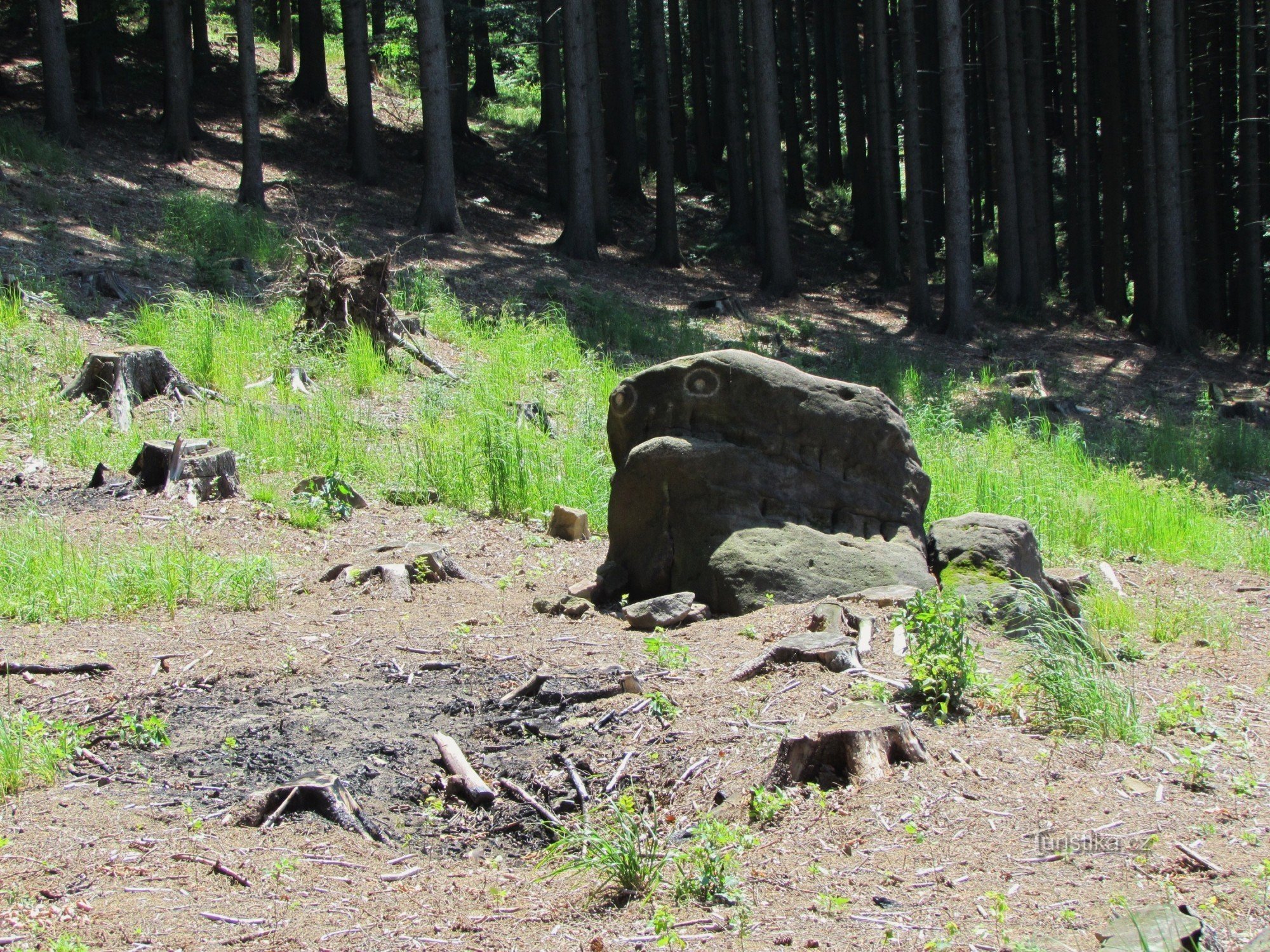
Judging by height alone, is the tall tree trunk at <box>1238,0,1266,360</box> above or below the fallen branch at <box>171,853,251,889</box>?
above

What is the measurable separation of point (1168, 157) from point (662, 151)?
948cm

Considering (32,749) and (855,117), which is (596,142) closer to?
(855,117)

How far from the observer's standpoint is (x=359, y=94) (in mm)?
21562

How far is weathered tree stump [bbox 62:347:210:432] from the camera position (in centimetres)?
1034

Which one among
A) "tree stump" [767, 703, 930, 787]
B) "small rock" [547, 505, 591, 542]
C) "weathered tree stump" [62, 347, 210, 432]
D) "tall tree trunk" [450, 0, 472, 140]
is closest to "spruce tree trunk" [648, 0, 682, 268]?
"tall tree trunk" [450, 0, 472, 140]

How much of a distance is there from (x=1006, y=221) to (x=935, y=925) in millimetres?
20896

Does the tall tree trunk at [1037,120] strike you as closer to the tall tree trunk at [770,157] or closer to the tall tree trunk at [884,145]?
the tall tree trunk at [884,145]

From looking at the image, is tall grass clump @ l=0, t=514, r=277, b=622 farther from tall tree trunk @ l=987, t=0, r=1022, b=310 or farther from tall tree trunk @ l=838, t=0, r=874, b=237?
tall tree trunk @ l=838, t=0, r=874, b=237

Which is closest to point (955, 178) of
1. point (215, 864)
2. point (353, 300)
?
point (353, 300)

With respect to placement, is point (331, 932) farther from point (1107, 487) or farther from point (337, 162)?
point (337, 162)

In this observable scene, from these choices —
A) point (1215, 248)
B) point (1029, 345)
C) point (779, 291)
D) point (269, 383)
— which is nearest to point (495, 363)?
point (269, 383)

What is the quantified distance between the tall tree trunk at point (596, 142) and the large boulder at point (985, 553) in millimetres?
16116

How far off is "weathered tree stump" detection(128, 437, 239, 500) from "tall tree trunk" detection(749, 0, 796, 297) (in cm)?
1439

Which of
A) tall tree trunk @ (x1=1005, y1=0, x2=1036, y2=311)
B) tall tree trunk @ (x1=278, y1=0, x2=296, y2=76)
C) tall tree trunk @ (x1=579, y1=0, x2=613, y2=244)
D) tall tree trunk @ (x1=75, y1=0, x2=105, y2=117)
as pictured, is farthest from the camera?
tall tree trunk @ (x1=278, y1=0, x2=296, y2=76)
